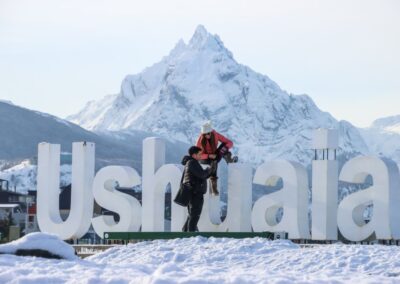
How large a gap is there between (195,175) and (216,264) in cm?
669

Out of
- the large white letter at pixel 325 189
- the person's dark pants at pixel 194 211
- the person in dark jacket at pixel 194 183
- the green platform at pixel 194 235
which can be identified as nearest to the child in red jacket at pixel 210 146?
the person in dark jacket at pixel 194 183

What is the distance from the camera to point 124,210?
1110 inches

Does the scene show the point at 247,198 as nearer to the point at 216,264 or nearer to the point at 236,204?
the point at 236,204

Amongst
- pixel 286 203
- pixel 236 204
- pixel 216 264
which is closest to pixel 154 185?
pixel 236 204

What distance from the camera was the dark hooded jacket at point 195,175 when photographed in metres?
24.4

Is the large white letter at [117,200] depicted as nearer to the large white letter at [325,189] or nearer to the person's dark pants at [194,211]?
the person's dark pants at [194,211]

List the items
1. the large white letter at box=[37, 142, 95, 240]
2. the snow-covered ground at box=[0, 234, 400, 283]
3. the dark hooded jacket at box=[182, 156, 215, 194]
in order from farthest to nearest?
the large white letter at box=[37, 142, 95, 240]
the dark hooded jacket at box=[182, 156, 215, 194]
the snow-covered ground at box=[0, 234, 400, 283]

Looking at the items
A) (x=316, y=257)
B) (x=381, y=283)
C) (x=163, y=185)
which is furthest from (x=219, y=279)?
(x=163, y=185)

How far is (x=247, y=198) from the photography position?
2627 cm

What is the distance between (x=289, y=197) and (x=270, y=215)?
0.81 meters

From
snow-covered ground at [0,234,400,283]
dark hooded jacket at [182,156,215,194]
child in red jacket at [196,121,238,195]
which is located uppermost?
child in red jacket at [196,121,238,195]

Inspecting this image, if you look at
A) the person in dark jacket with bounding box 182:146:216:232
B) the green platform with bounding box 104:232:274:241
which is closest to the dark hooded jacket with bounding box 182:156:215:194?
the person in dark jacket with bounding box 182:146:216:232

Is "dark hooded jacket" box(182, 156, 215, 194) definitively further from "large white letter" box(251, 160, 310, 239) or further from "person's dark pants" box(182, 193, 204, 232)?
"large white letter" box(251, 160, 310, 239)

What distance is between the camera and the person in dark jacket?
24453 millimetres
